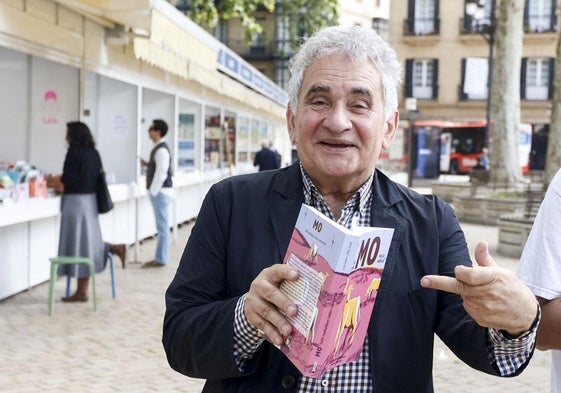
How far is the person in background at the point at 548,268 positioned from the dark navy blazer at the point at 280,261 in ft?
0.57

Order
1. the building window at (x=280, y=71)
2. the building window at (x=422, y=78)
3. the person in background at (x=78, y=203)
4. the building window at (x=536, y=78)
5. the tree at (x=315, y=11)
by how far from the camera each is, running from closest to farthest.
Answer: the person in background at (x=78, y=203)
the tree at (x=315, y=11)
the building window at (x=536, y=78)
the building window at (x=422, y=78)
the building window at (x=280, y=71)

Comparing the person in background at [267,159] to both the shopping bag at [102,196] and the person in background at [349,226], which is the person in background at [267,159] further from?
the person in background at [349,226]

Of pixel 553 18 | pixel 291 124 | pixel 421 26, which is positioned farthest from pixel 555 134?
pixel 421 26

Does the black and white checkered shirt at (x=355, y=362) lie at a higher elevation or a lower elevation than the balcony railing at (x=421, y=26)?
lower

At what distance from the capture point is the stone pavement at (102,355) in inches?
238

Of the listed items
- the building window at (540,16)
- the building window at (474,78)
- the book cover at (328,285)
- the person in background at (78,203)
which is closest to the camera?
the book cover at (328,285)

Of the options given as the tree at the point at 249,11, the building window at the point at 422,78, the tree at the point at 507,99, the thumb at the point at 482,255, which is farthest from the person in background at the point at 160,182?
the building window at the point at 422,78

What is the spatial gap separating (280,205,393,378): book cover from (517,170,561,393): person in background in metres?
0.54

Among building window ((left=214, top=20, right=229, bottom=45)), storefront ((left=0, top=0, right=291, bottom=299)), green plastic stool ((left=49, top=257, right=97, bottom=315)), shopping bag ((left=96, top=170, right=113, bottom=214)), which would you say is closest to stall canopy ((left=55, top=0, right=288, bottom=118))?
storefront ((left=0, top=0, right=291, bottom=299))

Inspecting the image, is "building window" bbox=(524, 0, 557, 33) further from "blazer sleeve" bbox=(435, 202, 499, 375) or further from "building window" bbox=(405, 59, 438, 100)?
"blazer sleeve" bbox=(435, 202, 499, 375)

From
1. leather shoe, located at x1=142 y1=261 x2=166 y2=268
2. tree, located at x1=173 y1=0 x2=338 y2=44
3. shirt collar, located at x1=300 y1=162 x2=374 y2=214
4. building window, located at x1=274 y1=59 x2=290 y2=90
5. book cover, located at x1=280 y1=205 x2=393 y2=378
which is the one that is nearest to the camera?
book cover, located at x1=280 y1=205 x2=393 y2=378

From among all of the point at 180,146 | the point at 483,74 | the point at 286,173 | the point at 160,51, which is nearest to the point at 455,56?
the point at 483,74

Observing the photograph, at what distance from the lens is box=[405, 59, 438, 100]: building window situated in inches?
2008

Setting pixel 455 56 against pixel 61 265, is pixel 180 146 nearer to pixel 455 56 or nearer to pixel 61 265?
pixel 61 265
